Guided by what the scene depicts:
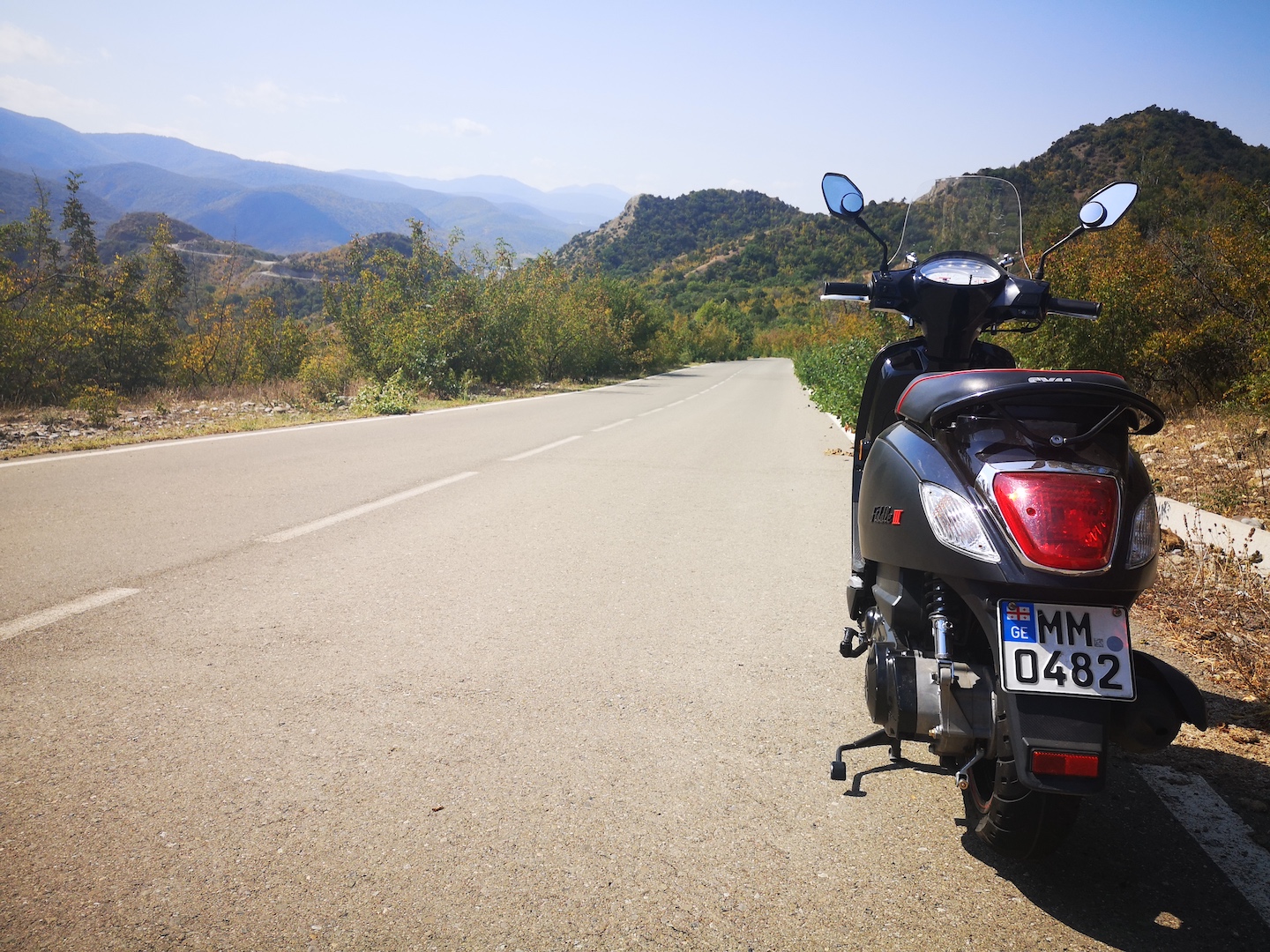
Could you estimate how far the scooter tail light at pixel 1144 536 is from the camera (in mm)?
2004

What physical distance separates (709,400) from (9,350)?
1590 cm

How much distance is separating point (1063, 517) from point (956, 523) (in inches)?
9.6

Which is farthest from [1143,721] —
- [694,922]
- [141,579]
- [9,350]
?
[9,350]

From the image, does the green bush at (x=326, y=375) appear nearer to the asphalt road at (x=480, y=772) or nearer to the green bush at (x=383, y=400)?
the green bush at (x=383, y=400)

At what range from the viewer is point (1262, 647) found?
390 cm

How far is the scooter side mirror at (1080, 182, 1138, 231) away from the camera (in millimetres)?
Result: 3465

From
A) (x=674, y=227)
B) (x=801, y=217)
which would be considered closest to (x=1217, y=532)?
(x=801, y=217)

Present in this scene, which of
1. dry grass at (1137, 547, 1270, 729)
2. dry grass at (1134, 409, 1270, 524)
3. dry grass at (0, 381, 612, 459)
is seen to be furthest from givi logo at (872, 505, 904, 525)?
Result: dry grass at (0, 381, 612, 459)

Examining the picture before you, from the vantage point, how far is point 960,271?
3.10 m

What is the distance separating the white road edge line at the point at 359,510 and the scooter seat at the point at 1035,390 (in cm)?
465

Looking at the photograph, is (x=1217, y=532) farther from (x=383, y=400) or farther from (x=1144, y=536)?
(x=383, y=400)

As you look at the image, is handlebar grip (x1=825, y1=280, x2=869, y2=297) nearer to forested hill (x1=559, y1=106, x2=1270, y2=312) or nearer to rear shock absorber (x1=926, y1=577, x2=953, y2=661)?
forested hill (x1=559, y1=106, x2=1270, y2=312)

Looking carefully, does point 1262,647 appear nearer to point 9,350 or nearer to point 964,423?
point 964,423

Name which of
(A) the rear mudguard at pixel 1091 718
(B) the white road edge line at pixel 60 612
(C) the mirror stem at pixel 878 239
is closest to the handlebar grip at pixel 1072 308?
(C) the mirror stem at pixel 878 239
